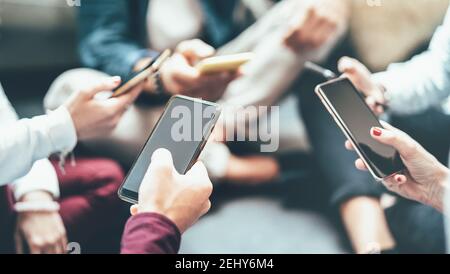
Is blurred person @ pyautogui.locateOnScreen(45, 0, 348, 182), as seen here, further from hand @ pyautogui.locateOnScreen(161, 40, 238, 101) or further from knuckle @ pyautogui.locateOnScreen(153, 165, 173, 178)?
knuckle @ pyautogui.locateOnScreen(153, 165, 173, 178)

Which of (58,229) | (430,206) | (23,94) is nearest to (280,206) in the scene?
(430,206)

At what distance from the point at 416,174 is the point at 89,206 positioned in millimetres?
583

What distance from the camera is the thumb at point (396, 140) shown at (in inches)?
36.7

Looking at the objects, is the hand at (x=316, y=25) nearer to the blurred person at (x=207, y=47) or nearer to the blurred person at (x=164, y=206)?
the blurred person at (x=207, y=47)

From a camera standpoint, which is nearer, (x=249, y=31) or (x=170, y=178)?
(x=170, y=178)

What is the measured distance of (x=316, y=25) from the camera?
982 millimetres

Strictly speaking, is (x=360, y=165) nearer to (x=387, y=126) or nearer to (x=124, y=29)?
(x=387, y=126)

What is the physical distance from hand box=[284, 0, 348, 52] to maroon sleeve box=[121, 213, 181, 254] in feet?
1.32

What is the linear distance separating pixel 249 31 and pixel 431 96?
1.15 feet

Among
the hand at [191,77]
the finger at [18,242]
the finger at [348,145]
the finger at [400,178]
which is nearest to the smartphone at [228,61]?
the hand at [191,77]

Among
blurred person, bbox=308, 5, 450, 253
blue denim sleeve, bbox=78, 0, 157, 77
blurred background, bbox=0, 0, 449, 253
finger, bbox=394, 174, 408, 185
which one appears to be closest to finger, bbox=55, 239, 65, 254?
blurred background, bbox=0, 0, 449, 253

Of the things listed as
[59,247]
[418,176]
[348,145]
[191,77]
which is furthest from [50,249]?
[418,176]

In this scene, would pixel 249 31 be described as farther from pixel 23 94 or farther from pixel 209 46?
pixel 23 94

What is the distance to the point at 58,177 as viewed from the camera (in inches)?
38.1
